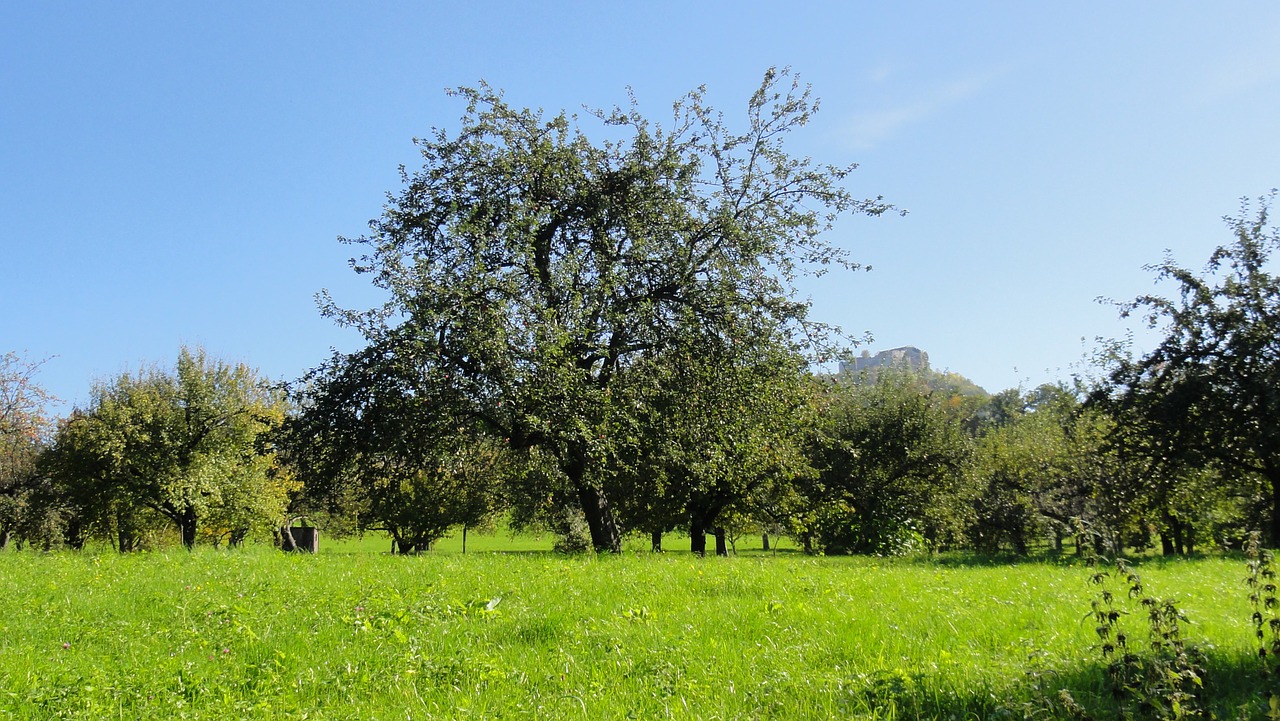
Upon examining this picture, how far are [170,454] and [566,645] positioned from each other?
106 ft

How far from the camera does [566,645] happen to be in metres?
7.75

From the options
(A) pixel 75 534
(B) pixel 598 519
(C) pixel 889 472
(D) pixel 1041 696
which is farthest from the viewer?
(A) pixel 75 534

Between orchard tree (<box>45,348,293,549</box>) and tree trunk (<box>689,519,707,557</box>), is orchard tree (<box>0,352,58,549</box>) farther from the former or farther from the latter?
tree trunk (<box>689,519,707,557</box>)

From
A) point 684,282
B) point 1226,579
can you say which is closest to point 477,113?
point 684,282

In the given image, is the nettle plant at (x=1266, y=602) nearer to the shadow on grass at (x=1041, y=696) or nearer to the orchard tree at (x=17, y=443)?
the shadow on grass at (x=1041, y=696)

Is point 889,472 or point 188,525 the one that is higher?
point 889,472

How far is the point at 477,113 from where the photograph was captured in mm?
19922

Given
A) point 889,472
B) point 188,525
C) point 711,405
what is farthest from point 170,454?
point 889,472

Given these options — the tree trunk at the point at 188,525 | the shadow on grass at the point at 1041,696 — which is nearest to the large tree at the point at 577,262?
the shadow on grass at the point at 1041,696

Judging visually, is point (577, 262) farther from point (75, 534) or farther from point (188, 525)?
point (75, 534)

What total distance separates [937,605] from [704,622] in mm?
3062

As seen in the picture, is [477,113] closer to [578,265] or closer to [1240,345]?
[578,265]

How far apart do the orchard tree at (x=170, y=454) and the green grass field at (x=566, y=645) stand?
75.0 feet

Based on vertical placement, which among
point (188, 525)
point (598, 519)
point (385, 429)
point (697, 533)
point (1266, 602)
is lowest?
point (697, 533)
